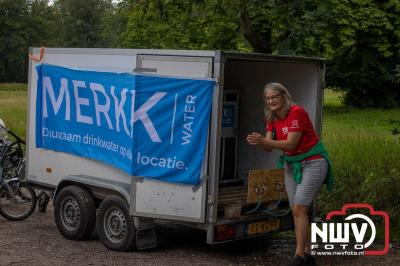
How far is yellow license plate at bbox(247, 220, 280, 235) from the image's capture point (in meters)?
7.57

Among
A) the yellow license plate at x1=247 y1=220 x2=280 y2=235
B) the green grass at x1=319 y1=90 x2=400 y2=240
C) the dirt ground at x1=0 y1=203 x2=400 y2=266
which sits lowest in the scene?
the dirt ground at x1=0 y1=203 x2=400 y2=266

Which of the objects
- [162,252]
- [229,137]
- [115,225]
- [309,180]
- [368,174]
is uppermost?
[229,137]

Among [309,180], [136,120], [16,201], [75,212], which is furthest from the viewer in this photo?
[16,201]

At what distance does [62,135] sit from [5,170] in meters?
1.71

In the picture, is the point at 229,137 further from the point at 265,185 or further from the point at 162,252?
the point at 162,252

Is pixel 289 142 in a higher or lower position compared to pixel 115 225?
higher

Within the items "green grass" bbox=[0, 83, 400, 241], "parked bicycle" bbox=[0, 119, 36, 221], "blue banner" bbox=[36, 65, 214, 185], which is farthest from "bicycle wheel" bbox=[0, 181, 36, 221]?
"green grass" bbox=[0, 83, 400, 241]

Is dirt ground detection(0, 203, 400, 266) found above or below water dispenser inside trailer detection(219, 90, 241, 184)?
below

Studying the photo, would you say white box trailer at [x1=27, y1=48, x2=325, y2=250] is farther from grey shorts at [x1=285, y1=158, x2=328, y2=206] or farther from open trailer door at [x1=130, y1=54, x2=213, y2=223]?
grey shorts at [x1=285, y1=158, x2=328, y2=206]

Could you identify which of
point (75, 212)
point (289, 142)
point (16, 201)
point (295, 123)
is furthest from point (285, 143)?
point (16, 201)

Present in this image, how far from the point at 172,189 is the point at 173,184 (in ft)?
0.18

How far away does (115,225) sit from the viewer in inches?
312

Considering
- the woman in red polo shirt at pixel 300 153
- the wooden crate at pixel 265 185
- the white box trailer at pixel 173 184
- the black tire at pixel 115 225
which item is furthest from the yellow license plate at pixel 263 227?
the black tire at pixel 115 225

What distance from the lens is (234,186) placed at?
905 cm
